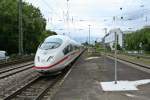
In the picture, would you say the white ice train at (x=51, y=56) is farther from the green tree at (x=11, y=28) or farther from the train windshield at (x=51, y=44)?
the green tree at (x=11, y=28)

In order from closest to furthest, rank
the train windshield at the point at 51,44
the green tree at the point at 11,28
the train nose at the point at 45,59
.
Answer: the train nose at the point at 45,59, the train windshield at the point at 51,44, the green tree at the point at 11,28

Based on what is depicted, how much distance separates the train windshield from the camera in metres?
22.8

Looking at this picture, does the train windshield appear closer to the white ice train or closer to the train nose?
the white ice train

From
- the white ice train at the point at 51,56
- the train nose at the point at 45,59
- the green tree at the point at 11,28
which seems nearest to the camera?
the white ice train at the point at 51,56

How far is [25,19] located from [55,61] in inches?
1858

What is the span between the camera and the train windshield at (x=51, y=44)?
74.7 feet

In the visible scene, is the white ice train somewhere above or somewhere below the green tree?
below

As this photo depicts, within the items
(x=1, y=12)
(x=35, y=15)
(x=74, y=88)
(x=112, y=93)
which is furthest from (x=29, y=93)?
(x=35, y=15)

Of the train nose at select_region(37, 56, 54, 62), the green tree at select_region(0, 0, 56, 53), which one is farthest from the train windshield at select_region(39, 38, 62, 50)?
the green tree at select_region(0, 0, 56, 53)

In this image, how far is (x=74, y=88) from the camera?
1566 cm

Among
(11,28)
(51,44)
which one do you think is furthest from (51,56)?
(11,28)

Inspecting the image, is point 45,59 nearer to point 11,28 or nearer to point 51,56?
point 51,56

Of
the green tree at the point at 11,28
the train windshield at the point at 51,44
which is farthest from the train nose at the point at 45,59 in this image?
the green tree at the point at 11,28

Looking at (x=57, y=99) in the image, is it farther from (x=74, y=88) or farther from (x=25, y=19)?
(x=25, y=19)
